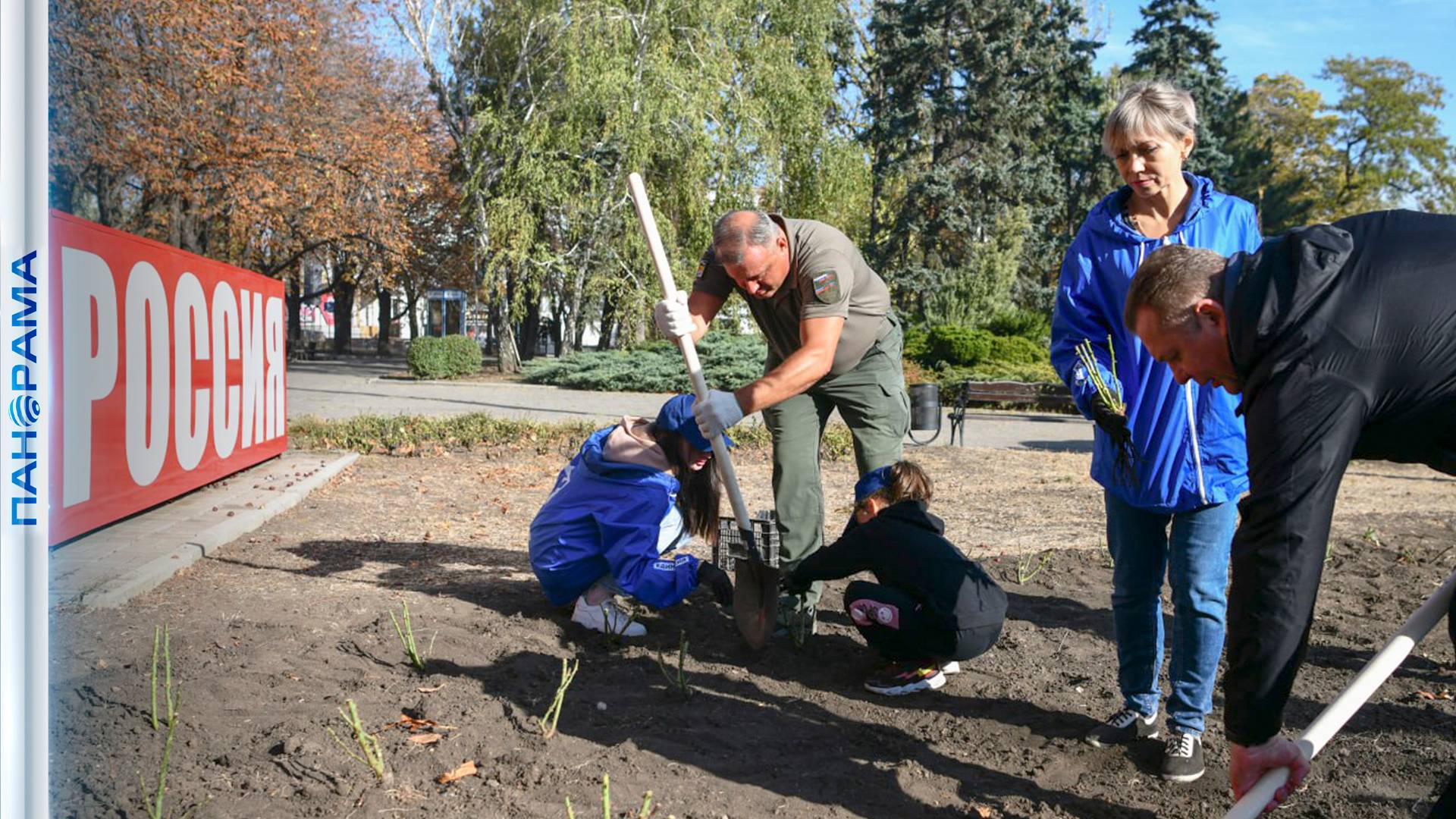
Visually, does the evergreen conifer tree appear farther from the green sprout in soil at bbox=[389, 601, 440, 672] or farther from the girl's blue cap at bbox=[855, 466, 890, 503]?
the green sprout in soil at bbox=[389, 601, 440, 672]

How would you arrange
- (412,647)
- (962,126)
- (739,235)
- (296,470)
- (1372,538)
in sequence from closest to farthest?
(412,647)
(739,235)
(1372,538)
(296,470)
(962,126)

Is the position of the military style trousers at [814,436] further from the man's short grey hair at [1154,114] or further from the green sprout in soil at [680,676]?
the man's short grey hair at [1154,114]

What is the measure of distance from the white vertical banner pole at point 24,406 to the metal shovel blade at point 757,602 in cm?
256

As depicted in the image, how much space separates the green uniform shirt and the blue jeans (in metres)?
1.30

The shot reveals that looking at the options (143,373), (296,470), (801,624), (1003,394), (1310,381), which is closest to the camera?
(1310,381)

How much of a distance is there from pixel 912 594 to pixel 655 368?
63.8 ft

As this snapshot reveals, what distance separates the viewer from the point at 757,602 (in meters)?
4.29

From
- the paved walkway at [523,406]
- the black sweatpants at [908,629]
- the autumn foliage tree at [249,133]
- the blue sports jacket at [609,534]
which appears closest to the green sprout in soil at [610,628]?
the blue sports jacket at [609,534]

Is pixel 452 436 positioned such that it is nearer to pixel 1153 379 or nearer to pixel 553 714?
pixel 553 714

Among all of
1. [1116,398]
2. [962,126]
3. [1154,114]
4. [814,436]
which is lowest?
[814,436]

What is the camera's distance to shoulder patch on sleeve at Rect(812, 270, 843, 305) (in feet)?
13.6

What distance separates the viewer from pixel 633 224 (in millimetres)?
24734

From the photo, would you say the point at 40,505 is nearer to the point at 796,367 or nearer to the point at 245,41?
the point at 796,367

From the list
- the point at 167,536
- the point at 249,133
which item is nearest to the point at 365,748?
the point at 167,536
